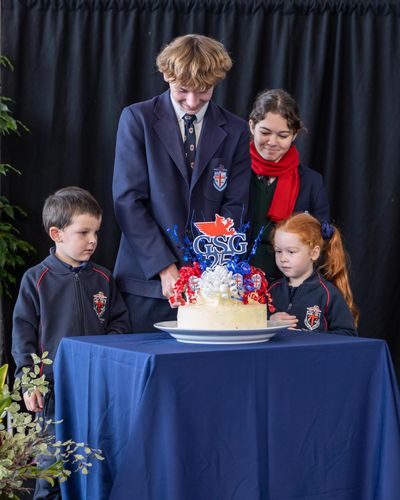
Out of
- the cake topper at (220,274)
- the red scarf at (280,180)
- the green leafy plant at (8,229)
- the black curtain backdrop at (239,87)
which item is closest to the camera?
the cake topper at (220,274)

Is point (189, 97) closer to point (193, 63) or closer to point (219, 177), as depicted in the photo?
Result: point (193, 63)

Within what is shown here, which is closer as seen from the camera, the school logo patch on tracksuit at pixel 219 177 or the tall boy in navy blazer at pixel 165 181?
the tall boy in navy blazer at pixel 165 181

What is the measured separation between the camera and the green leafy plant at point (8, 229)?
4.17 m

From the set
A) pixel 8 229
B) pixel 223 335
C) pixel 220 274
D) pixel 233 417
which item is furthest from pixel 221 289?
pixel 8 229

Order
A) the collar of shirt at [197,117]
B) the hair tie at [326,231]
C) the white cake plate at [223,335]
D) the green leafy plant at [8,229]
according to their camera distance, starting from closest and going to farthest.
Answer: the white cake plate at [223,335]
the collar of shirt at [197,117]
the hair tie at [326,231]
the green leafy plant at [8,229]

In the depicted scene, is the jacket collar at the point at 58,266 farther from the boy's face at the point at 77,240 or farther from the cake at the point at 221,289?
the cake at the point at 221,289

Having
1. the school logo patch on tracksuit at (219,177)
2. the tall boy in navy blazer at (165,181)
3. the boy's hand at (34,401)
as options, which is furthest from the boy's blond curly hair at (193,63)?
the boy's hand at (34,401)

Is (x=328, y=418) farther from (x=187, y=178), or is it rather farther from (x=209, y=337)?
(x=187, y=178)

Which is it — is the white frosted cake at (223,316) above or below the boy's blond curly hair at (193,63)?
below

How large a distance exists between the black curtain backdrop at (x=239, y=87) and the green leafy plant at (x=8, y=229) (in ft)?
0.22

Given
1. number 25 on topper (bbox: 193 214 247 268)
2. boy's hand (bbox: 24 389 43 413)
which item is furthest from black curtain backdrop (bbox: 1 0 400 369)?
number 25 on topper (bbox: 193 214 247 268)

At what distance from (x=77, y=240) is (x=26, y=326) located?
1.16 ft

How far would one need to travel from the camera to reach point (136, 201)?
2.96 metres

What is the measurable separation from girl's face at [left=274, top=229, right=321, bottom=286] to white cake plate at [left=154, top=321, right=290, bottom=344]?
88cm
